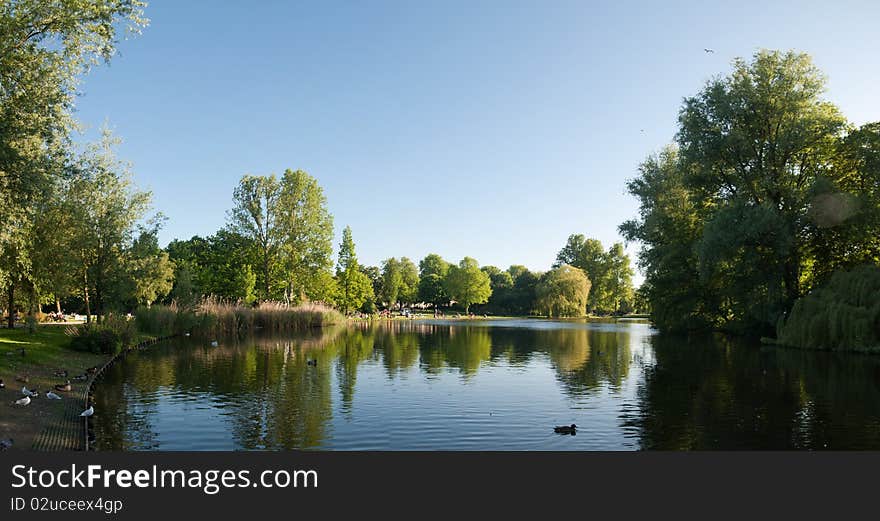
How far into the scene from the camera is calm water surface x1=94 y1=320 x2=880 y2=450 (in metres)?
14.9

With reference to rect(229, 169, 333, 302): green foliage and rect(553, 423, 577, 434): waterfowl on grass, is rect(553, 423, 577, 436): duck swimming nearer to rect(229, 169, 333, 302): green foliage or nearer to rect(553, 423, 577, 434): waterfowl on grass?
rect(553, 423, 577, 434): waterfowl on grass

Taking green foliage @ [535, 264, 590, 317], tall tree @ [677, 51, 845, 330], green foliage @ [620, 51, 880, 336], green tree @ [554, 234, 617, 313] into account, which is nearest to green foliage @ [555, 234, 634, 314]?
green tree @ [554, 234, 617, 313]

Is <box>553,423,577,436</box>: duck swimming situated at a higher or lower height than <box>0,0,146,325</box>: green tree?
lower

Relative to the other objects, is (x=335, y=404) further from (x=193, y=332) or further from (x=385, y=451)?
(x=193, y=332)

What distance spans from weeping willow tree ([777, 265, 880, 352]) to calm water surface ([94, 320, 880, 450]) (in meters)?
2.36

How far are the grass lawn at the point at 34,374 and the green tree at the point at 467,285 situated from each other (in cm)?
11333

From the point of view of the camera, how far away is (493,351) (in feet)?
132

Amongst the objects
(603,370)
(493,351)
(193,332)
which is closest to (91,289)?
(193,332)

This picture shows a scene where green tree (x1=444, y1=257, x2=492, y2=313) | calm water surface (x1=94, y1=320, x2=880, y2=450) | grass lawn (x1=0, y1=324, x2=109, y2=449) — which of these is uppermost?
green tree (x1=444, y1=257, x2=492, y2=313)

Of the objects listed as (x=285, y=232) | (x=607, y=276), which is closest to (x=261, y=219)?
(x=285, y=232)

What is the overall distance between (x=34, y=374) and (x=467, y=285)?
126381 millimetres

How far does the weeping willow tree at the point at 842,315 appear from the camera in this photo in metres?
35.3

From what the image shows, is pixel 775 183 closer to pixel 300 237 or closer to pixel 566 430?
pixel 566 430

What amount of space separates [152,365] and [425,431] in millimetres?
19903
